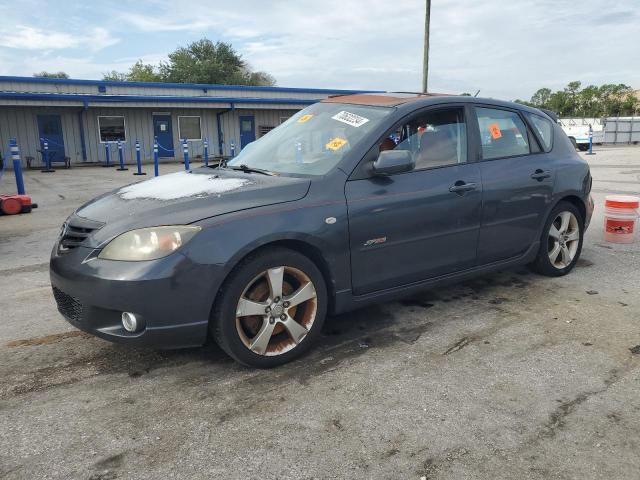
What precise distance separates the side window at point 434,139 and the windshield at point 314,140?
21 centimetres

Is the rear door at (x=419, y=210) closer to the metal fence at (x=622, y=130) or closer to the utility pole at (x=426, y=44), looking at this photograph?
the utility pole at (x=426, y=44)

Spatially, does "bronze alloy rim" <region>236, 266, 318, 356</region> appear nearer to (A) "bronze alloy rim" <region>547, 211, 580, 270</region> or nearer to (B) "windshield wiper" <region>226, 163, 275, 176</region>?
(B) "windshield wiper" <region>226, 163, 275, 176</region>

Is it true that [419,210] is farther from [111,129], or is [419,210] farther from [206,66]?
[206,66]

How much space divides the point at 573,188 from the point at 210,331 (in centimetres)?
348

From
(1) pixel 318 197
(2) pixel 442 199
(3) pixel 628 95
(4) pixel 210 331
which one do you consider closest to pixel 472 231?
(2) pixel 442 199

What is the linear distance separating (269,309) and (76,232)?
1.22 meters

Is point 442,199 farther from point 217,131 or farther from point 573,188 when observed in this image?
point 217,131

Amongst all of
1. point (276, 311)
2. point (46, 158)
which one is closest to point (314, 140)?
point (276, 311)

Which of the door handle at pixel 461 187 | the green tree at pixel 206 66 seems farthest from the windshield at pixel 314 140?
the green tree at pixel 206 66

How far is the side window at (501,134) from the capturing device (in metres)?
4.12

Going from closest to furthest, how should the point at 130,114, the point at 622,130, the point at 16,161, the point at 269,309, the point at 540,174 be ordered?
the point at 269,309 < the point at 540,174 < the point at 16,161 < the point at 130,114 < the point at 622,130

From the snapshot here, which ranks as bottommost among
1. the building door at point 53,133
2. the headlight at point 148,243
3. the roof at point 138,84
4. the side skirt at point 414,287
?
the side skirt at point 414,287

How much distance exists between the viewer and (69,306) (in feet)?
10.0

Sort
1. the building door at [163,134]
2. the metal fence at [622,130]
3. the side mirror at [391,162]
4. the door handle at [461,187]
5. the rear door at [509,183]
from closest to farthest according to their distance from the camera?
the side mirror at [391,162]
the door handle at [461,187]
the rear door at [509,183]
the building door at [163,134]
the metal fence at [622,130]
